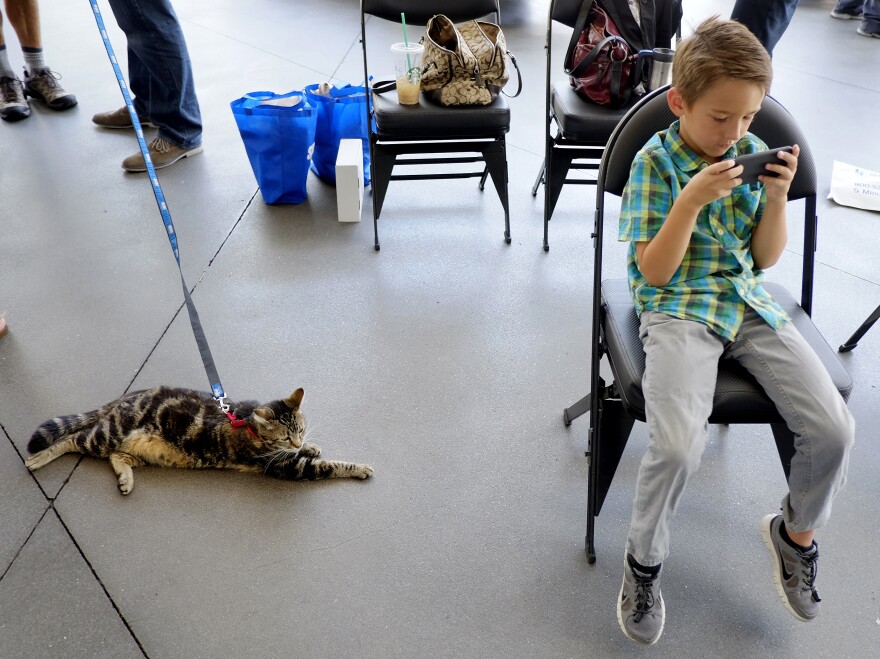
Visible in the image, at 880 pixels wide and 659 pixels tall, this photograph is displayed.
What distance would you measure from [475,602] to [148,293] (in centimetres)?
178

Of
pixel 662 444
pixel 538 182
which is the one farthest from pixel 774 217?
pixel 538 182

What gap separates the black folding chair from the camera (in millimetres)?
2680

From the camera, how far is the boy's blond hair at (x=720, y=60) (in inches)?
55.8

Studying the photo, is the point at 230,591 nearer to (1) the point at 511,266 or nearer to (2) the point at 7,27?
(1) the point at 511,266

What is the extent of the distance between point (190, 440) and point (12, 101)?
3.22 metres

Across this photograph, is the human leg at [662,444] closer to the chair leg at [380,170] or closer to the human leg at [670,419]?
the human leg at [670,419]

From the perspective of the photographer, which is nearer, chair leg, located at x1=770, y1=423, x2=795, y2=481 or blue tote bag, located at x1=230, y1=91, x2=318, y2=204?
chair leg, located at x1=770, y1=423, x2=795, y2=481

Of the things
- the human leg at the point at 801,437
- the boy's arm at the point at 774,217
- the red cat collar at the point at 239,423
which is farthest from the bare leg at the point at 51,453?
the boy's arm at the point at 774,217

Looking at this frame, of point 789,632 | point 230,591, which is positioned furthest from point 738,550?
point 230,591

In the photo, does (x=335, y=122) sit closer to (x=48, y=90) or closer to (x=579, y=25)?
(x=579, y=25)

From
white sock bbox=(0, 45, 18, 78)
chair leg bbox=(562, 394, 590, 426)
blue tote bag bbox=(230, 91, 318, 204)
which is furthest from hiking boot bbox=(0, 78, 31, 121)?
chair leg bbox=(562, 394, 590, 426)

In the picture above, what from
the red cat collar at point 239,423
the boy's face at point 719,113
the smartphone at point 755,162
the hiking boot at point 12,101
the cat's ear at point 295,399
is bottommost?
Result: the red cat collar at point 239,423

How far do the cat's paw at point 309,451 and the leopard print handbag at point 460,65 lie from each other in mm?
1454

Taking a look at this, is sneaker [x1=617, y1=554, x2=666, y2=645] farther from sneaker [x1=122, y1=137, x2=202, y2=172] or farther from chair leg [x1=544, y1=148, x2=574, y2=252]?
sneaker [x1=122, y1=137, x2=202, y2=172]
